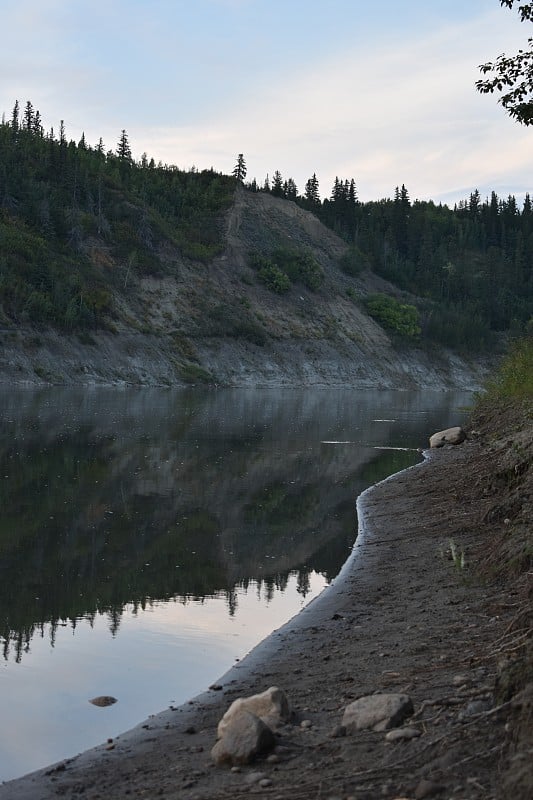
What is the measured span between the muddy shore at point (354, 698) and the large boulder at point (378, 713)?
0.32 ft

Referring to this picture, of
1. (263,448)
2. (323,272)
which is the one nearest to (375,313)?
(323,272)

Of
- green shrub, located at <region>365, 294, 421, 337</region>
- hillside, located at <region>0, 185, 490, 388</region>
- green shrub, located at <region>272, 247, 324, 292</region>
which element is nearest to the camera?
hillside, located at <region>0, 185, 490, 388</region>

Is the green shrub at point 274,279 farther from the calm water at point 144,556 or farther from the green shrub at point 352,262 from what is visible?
the calm water at point 144,556

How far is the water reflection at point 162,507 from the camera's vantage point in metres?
13.0

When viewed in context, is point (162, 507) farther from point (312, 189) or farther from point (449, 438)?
point (312, 189)

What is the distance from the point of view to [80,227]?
95500 millimetres

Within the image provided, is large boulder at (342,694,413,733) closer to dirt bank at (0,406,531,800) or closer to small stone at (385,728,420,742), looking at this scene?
dirt bank at (0,406,531,800)

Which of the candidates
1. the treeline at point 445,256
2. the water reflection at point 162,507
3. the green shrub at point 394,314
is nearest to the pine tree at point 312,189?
the treeline at point 445,256

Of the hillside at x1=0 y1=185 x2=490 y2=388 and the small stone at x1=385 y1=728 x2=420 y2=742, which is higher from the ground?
the hillside at x1=0 y1=185 x2=490 y2=388

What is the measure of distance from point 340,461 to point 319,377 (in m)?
70.5

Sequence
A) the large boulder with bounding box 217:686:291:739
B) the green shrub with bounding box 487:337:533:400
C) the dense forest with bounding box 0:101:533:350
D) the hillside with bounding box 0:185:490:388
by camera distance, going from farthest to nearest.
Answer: the dense forest with bounding box 0:101:533:350 < the hillside with bounding box 0:185:490:388 < the green shrub with bounding box 487:337:533:400 < the large boulder with bounding box 217:686:291:739

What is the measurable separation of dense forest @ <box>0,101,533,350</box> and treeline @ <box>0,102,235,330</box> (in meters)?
0.15

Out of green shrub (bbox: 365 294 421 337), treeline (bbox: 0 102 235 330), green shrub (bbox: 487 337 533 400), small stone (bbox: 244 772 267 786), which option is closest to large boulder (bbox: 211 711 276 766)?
small stone (bbox: 244 772 267 786)

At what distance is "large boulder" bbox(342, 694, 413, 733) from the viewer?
261 inches
